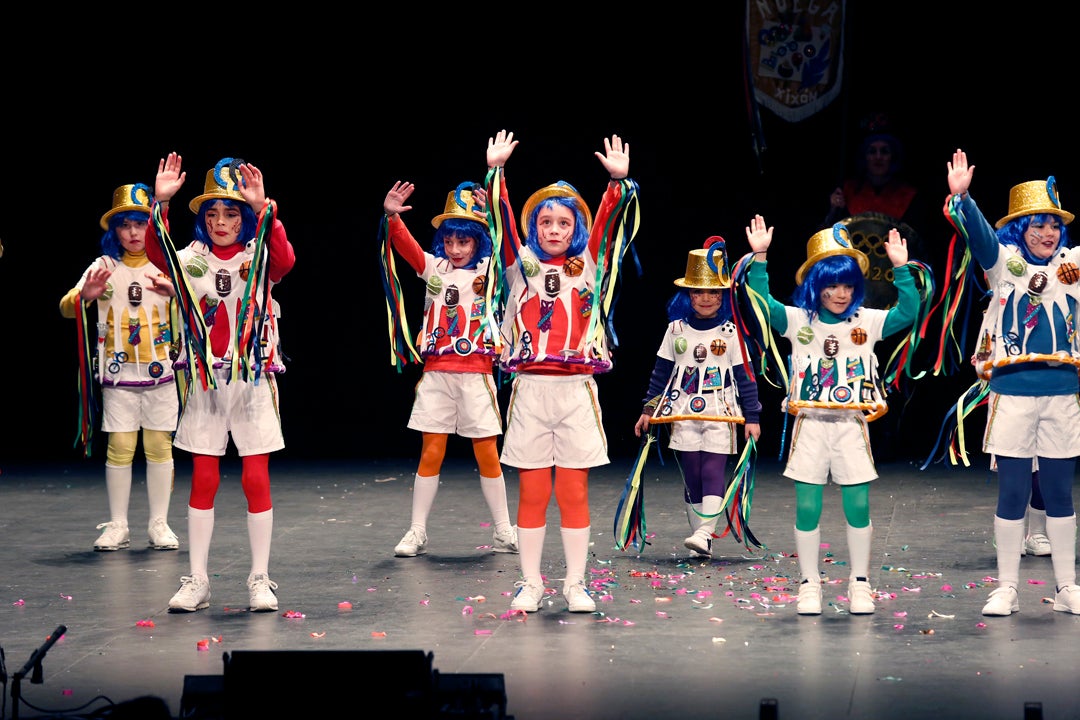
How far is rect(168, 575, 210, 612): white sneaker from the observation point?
4863 millimetres

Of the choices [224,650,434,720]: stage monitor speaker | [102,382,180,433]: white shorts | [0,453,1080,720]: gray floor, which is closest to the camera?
[224,650,434,720]: stage monitor speaker

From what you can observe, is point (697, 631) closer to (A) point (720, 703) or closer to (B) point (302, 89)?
(A) point (720, 703)

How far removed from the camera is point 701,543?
18.7 feet

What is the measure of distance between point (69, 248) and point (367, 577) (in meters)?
4.39

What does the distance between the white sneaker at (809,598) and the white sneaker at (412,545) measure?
1.67m

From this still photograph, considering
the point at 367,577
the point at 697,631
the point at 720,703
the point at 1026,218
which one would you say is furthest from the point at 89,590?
the point at 1026,218

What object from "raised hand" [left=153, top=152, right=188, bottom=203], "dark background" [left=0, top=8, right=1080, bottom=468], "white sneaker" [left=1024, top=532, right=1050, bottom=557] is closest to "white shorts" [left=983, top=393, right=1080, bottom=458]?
"white sneaker" [left=1024, top=532, right=1050, bottom=557]

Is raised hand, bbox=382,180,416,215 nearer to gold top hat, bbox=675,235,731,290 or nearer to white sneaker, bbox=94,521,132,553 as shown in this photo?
gold top hat, bbox=675,235,731,290

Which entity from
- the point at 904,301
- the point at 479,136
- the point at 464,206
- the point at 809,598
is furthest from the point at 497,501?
the point at 479,136

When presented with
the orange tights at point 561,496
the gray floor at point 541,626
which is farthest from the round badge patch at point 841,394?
the orange tights at point 561,496

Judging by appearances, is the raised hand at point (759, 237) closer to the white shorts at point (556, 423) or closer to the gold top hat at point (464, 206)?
the white shorts at point (556, 423)

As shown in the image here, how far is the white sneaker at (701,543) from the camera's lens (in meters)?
5.71

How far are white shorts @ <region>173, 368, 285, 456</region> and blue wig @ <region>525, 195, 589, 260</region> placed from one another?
0.98 metres

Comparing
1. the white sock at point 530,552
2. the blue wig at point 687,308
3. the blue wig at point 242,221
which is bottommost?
the white sock at point 530,552
